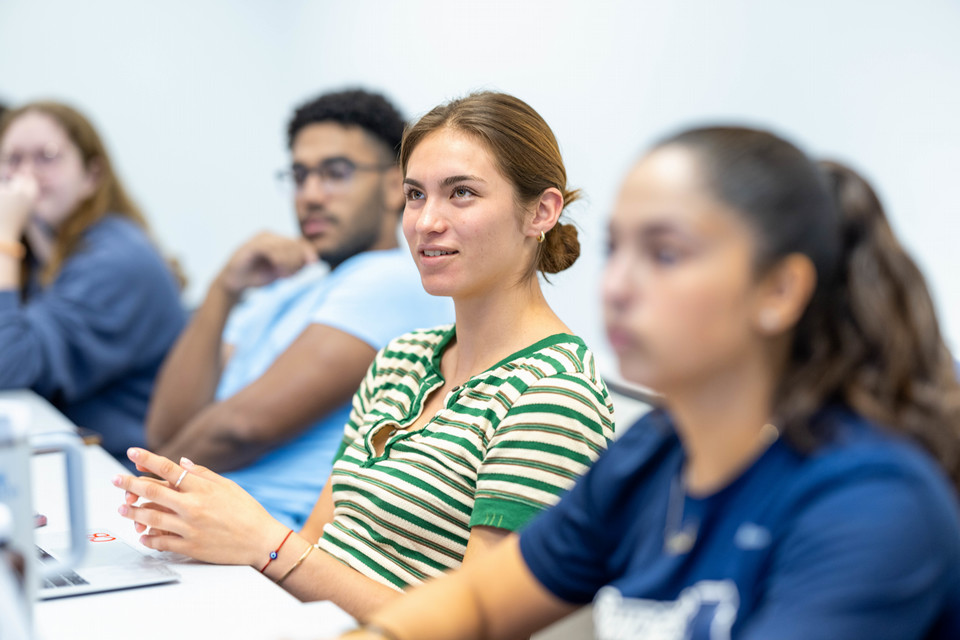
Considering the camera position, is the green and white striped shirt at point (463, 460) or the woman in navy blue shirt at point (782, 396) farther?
the green and white striped shirt at point (463, 460)

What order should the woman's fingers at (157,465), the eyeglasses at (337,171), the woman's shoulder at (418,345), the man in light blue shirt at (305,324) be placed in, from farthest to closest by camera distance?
1. the eyeglasses at (337,171)
2. the man in light blue shirt at (305,324)
3. the woman's shoulder at (418,345)
4. the woman's fingers at (157,465)

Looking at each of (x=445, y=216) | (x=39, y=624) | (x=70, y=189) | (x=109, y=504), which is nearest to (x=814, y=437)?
(x=445, y=216)

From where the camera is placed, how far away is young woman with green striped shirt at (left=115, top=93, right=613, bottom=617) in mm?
1082

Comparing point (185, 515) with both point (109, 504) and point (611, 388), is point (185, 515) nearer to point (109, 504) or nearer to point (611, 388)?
point (109, 504)

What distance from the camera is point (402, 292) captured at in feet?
5.76

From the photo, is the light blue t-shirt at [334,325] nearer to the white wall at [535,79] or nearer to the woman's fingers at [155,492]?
the white wall at [535,79]

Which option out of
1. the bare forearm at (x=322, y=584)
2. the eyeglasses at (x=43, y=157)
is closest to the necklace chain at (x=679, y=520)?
the bare forearm at (x=322, y=584)

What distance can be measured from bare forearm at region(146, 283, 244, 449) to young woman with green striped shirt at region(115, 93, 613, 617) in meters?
0.76

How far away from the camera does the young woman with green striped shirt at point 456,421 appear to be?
3.55 ft

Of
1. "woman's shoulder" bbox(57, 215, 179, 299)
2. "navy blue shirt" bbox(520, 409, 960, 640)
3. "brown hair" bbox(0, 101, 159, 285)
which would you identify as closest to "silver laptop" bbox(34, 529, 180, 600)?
"navy blue shirt" bbox(520, 409, 960, 640)

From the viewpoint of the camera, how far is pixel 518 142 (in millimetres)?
1241

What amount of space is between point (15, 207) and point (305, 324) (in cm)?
90

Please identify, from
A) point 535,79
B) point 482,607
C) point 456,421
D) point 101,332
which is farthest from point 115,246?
point 482,607

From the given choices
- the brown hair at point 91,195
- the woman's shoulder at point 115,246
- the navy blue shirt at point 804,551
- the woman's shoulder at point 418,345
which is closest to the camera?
the navy blue shirt at point 804,551
